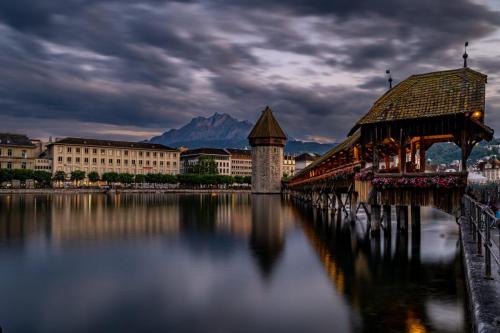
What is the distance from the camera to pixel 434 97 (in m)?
19.8

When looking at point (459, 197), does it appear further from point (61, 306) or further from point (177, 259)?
point (61, 306)

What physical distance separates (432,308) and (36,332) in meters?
9.04

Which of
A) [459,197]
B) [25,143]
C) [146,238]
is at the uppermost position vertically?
[25,143]

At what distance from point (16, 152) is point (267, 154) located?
211 ft

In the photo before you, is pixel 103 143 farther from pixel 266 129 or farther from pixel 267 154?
pixel 267 154

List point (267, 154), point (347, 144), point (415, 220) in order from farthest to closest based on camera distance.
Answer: point (267, 154)
point (347, 144)
point (415, 220)

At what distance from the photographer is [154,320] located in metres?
11.1

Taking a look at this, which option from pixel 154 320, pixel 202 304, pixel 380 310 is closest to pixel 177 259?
pixel 202 304

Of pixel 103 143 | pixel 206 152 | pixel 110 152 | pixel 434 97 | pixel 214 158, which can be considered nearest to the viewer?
pixel 434 97

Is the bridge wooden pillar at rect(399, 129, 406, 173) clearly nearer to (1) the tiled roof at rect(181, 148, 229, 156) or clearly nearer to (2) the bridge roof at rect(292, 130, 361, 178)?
(2) the bridge roof at rect(292, 130, 361, 178)

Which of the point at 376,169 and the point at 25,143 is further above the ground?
the point at 25,143

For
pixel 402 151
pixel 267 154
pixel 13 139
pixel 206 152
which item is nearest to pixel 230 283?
pixel 402 151

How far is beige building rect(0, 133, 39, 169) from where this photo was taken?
12062cm

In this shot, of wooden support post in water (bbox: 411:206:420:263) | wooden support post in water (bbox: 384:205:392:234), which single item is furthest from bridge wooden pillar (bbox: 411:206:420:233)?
wooden support post in water (bbox: 384:205:392:234)
